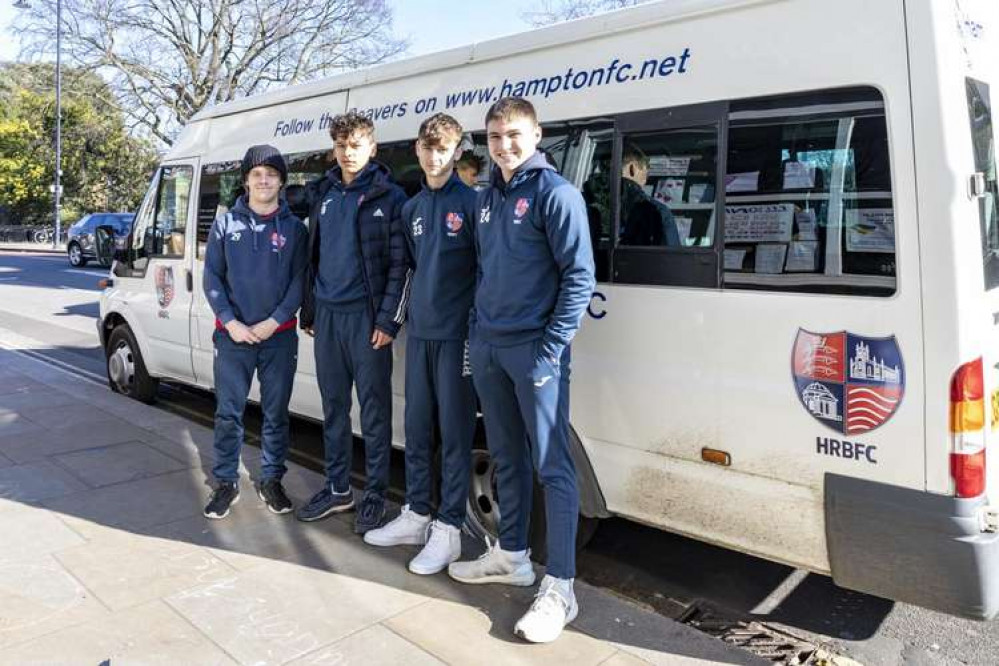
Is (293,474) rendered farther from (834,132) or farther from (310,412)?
(834,132)

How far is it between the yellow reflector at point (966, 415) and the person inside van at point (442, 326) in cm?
189

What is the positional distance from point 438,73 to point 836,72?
2.14 m

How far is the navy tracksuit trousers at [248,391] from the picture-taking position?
14.2 feet

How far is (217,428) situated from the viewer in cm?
439

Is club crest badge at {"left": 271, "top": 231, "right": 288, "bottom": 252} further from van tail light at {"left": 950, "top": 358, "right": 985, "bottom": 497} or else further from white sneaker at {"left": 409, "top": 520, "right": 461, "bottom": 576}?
van tail light at {"left": 950, "top": 358, "right": 985, "bottom": 497}

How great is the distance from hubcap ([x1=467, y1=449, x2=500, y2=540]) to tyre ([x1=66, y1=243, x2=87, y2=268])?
24.8m

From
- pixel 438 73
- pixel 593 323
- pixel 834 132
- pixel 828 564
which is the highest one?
pixel 438 73

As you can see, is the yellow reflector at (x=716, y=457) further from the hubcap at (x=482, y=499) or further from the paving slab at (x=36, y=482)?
the paving slab at (x=36, y=482)

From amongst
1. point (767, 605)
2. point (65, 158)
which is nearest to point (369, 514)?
point (767, 605)

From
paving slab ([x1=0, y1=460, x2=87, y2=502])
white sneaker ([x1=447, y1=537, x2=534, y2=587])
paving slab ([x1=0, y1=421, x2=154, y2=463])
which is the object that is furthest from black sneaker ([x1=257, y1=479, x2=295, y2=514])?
paving slab ([x1=0, y1=421, x2=154, y2=463])

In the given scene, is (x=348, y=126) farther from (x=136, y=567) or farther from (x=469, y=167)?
(x=136, y=567)

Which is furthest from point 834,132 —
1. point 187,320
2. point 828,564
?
point 187,320

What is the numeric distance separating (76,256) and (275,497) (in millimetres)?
24663

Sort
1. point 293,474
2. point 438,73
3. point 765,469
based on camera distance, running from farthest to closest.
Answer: point 293,474, point 438,73, point 765,469
